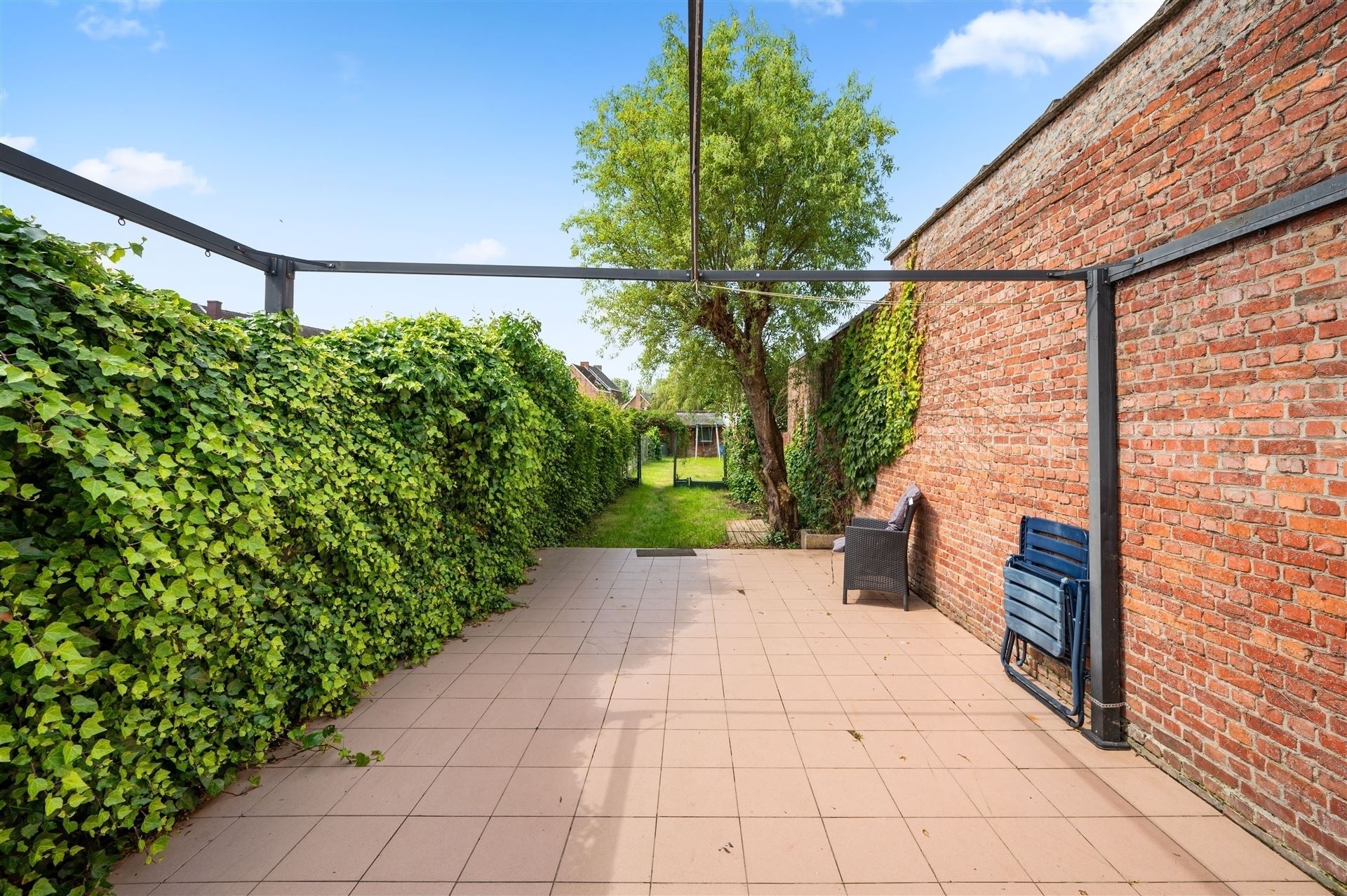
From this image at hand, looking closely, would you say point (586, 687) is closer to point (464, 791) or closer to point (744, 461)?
point (464, 791)

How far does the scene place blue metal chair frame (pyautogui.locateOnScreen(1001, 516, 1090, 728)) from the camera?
10.1 feet

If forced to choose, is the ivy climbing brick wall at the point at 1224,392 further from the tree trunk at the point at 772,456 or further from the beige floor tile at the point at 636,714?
the tree trunk at the point at 772,456

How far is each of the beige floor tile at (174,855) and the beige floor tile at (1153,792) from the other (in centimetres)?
410

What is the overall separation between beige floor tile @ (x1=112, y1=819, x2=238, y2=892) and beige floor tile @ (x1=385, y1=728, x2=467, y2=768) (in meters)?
0.68

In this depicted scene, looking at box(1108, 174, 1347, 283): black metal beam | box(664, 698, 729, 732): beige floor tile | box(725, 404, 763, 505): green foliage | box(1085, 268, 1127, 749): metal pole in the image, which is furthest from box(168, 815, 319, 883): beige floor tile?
box(725, 404, 763, 505): green foliage

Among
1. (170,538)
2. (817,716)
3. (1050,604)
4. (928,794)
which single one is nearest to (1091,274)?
(1050,604)

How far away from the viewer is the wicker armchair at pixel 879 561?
527 centimetres

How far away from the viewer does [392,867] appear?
2064 mm

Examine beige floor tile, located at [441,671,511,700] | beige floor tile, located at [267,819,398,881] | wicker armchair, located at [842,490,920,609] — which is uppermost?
wicker armchair, located at [842,490,920,609]

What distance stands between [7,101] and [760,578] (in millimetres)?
6509

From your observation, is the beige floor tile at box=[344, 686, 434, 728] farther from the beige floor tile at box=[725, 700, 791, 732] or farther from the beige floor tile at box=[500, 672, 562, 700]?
the beige floor tile at box=[725, 700, 791, 732]

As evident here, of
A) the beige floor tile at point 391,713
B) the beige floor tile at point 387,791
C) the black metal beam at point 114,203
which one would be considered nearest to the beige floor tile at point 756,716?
the beige floor tile at point 387,791

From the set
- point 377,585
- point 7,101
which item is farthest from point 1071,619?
point 7,101

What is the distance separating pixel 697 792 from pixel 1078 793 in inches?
72.2
